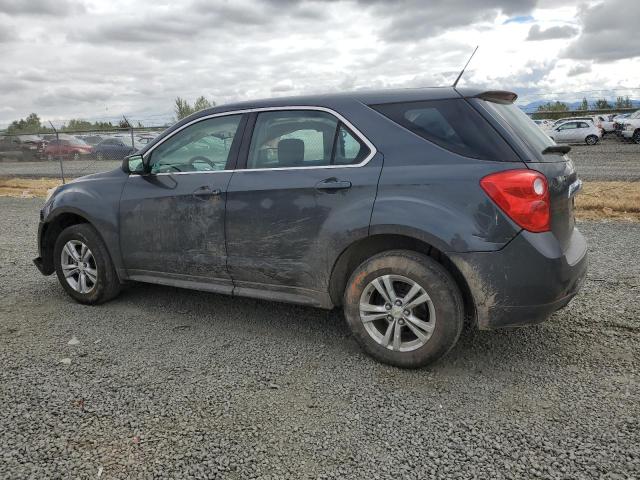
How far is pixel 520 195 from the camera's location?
10.2 feet

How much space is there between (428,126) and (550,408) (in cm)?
183

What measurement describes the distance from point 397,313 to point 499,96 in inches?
63.8

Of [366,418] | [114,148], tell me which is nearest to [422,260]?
[366,418]

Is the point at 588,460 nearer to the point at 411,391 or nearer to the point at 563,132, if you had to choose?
the point at 411,391

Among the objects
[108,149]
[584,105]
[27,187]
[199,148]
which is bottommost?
[27,187]

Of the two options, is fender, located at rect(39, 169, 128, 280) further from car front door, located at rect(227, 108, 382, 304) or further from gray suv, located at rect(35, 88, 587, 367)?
car front door, located at rect(227, 108, 382, 304)

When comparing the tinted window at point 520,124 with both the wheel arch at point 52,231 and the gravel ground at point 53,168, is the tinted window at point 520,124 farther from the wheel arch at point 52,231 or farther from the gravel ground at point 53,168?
the gravel ground at point 53,168

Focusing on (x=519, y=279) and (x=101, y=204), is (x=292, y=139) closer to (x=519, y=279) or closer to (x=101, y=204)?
(x=519, y=279)

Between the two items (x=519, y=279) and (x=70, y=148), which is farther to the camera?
(x=70, y=148)

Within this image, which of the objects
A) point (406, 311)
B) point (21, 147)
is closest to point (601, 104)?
point (21, 147)

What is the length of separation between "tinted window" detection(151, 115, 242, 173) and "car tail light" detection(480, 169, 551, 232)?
204 centimetres

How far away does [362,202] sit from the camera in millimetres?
3477

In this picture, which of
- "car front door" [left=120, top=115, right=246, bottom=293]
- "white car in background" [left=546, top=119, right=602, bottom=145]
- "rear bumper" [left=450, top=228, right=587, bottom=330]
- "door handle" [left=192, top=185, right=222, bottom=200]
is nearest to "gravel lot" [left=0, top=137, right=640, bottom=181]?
"white car in background" [left=546, top=119, right=602, bottom=145]

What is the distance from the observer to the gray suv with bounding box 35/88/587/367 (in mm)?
3178
